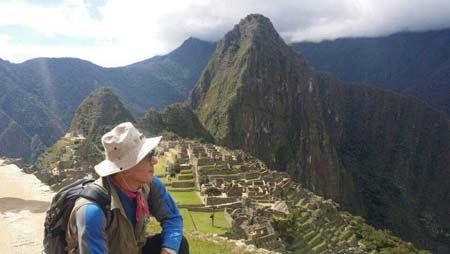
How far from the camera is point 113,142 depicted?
3.71 metres

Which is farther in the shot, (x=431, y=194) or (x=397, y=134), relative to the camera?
(x=397, y=134)

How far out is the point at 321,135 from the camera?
15712 cm

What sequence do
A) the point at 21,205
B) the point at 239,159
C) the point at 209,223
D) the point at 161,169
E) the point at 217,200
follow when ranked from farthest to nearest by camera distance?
the point at 239,159 → the point at 161,169 → the point at 217,200 → the point at 209,223 → the point at 21,205

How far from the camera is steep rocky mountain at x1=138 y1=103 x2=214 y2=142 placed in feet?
285

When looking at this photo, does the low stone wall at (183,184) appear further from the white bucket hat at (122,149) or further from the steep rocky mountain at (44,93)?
the steep rocky mountain at (44,93)

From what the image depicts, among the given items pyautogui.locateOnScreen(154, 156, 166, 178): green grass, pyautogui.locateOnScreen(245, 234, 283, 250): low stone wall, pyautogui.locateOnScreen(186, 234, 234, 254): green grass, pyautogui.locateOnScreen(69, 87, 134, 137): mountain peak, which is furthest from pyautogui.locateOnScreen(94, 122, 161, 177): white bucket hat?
pyautogui.locateOnScreen(69, 87, 134, 137): mountain peak

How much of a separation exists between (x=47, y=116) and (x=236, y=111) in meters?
60.9

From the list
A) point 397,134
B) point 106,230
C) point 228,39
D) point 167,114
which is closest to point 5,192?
point 106,230

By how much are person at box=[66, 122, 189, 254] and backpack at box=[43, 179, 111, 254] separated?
0.16ft

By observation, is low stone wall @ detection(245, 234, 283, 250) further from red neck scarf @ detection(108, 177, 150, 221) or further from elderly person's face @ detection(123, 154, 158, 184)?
elderly person's face @ detection(123, 154, 158, 184)

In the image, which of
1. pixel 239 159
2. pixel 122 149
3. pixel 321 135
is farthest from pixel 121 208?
pixel 321 135

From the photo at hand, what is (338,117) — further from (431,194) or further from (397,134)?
(431,194)

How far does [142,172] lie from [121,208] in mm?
346

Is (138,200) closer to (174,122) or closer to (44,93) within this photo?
(174,122)
